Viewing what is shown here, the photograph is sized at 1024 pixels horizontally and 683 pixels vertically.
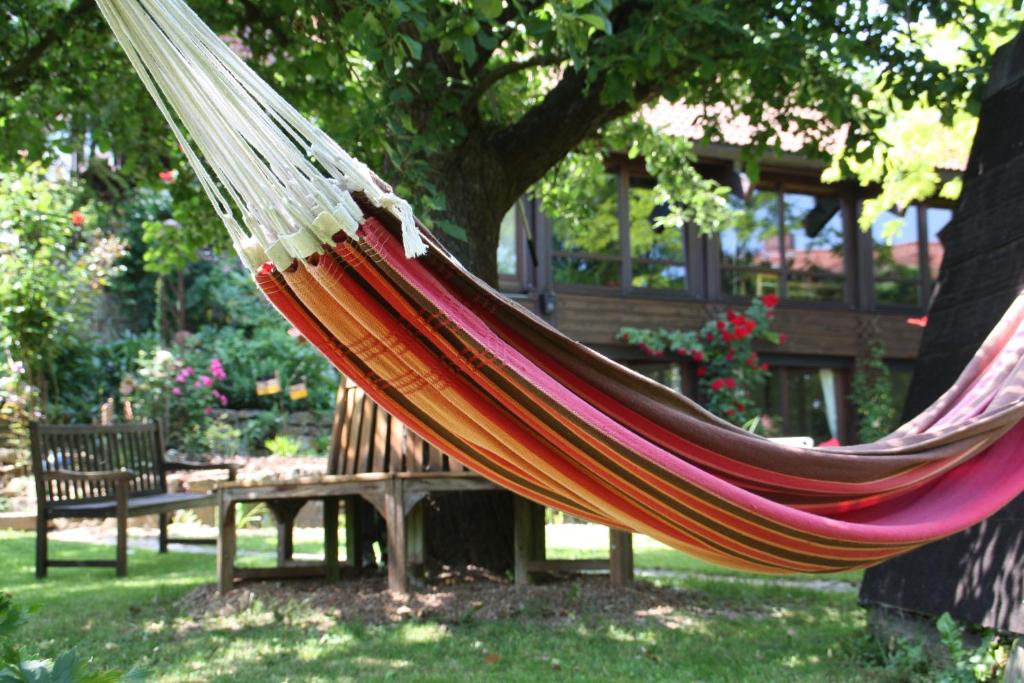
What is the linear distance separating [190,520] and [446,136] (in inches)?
199

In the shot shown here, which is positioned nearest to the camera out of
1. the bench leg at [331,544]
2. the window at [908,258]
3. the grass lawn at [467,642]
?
the grass lawn at [467,642]

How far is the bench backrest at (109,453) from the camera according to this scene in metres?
5.91

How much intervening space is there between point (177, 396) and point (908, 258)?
9.16 meters

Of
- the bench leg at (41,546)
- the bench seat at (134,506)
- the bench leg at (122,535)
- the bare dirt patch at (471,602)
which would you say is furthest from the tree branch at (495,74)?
the bench leg at (41,546)

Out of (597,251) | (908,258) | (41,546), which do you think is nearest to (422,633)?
(41,546)

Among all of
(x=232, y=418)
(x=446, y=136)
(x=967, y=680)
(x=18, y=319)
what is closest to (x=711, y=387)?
(x=232, y=418)

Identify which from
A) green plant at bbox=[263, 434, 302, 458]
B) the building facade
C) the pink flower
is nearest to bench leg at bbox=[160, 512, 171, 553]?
green plant at bbox=[263, 434, 302, 458]

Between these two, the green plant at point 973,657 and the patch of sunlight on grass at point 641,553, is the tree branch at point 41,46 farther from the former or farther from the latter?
the green plant at point 973,657

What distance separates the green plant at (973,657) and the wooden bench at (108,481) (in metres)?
3.93

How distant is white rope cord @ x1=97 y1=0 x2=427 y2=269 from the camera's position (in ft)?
6.27

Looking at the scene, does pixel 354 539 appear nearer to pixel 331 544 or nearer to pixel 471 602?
pixel 331 544

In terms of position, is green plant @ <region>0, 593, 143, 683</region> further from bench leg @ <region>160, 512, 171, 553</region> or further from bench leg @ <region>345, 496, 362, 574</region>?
bench leg @ <region>160, 512, 171, 553</region>

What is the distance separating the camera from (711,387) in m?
11.2

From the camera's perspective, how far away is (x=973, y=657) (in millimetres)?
2988
